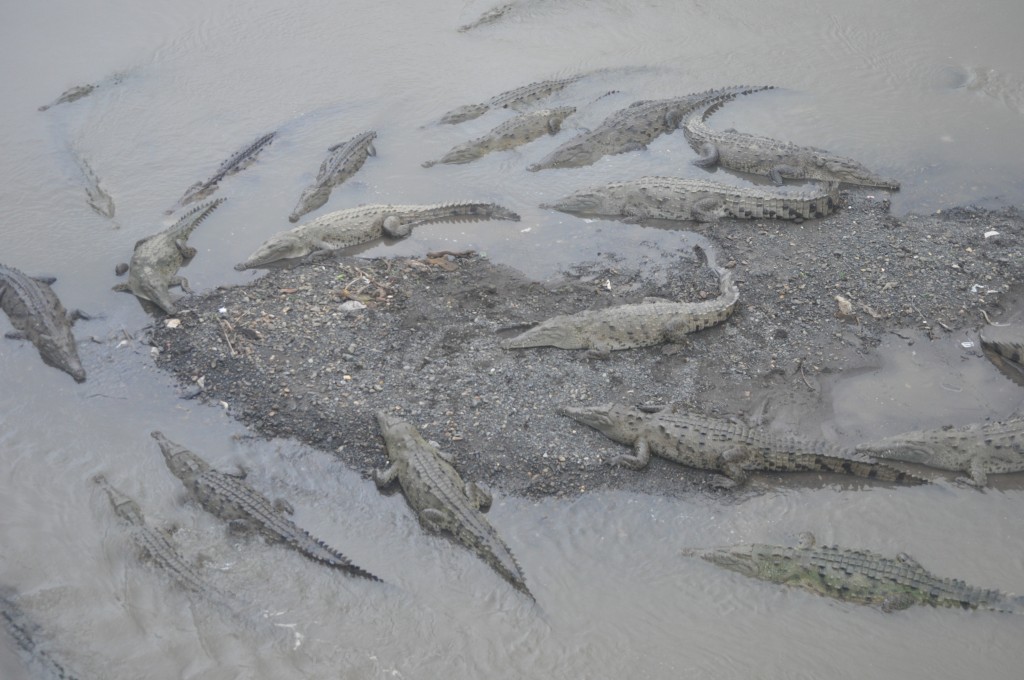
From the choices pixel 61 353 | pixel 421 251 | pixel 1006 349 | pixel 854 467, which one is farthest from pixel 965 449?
pixel 61 353

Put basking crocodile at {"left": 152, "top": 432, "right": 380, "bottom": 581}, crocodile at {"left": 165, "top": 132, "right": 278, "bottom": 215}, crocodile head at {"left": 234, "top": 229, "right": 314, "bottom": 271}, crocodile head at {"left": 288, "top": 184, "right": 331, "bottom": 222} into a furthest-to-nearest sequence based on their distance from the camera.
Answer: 1. crocodile at {"left": 165, "top": 132, "right": 278, "bottom": 215}
2. crocodile head at {"left": 288, "top": 184, "right": 331, "bottom": 222}
3. crocodile head at {"left": 234, "top": 229, "right": 314, "bottom": 271}
4. basking crocodile at {"left": 152, "top": 432, "right": 380, "bottom": 581}

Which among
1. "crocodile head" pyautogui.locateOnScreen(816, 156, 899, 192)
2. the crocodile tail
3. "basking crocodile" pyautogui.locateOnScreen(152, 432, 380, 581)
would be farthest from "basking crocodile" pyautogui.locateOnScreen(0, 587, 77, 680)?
"crocodile head" pyautogui.locateOnScreen(816, 156, 899, 192)

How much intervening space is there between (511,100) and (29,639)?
8.29 meters

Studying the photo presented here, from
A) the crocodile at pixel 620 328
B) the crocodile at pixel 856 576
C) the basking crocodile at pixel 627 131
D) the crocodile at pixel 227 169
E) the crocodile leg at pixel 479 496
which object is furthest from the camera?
the basking crocodile at pixel 627 131

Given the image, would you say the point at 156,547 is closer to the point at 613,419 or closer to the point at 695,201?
the point at 613,419

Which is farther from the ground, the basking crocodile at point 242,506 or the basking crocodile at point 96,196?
the basking crocodile at point 96,196

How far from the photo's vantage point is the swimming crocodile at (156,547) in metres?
5.52

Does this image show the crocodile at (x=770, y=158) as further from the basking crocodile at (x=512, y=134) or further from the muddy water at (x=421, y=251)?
the basking crocodile at (x=512, y=134)

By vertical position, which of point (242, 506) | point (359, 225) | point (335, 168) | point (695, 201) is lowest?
point (242, 506)

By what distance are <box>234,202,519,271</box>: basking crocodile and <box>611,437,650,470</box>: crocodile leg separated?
11.7ft

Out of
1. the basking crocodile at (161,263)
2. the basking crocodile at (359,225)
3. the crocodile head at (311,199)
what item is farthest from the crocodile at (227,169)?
A: the basking crocodile at (359,225)

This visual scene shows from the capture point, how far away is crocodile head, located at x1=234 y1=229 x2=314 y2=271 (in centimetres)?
843

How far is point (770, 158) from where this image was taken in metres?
9.30

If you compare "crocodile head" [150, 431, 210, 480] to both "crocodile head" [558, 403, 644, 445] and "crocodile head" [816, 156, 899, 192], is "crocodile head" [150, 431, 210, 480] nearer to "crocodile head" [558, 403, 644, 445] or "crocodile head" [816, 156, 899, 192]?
"crocodile head" [558, 403, 644, 445]
